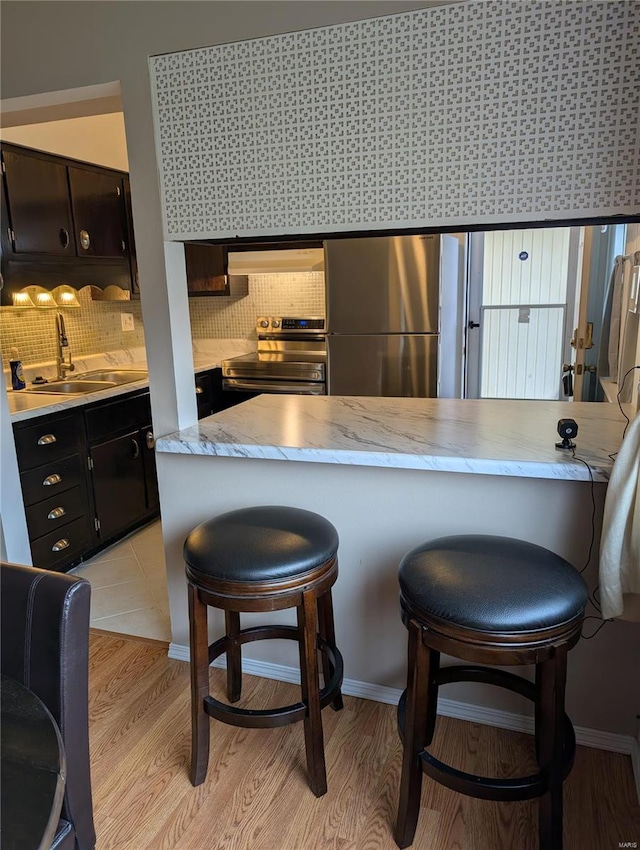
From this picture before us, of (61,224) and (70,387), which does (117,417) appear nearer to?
(70,387)

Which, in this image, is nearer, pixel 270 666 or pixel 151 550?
pixel 270 666

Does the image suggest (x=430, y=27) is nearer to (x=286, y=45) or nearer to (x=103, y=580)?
(x=286, y=45)

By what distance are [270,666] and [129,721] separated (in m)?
0.50

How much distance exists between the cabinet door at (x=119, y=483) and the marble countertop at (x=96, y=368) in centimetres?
29

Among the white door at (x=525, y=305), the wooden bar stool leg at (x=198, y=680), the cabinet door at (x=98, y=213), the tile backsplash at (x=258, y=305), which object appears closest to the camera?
the wooden bar stool leg at (x=198, y=680)

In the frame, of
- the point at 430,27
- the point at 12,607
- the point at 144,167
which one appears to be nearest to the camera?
the point at 12,607

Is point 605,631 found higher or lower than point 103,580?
higher

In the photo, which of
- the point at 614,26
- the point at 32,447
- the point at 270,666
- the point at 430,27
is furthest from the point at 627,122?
the point at 32,447

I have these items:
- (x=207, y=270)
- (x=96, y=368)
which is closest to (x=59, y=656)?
(x=96, y=368)

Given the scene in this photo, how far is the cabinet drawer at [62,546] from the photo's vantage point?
279 centimetres

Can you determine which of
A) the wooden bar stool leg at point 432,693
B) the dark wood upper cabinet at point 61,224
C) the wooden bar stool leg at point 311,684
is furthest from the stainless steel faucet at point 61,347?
the wooden bar stool leg at point 432,693

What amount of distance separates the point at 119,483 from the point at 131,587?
2.30 feet

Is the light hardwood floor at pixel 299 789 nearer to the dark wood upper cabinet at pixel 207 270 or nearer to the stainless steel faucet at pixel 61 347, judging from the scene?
the stainless steel faucet at pixel 61 347

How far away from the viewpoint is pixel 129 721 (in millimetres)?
1915
